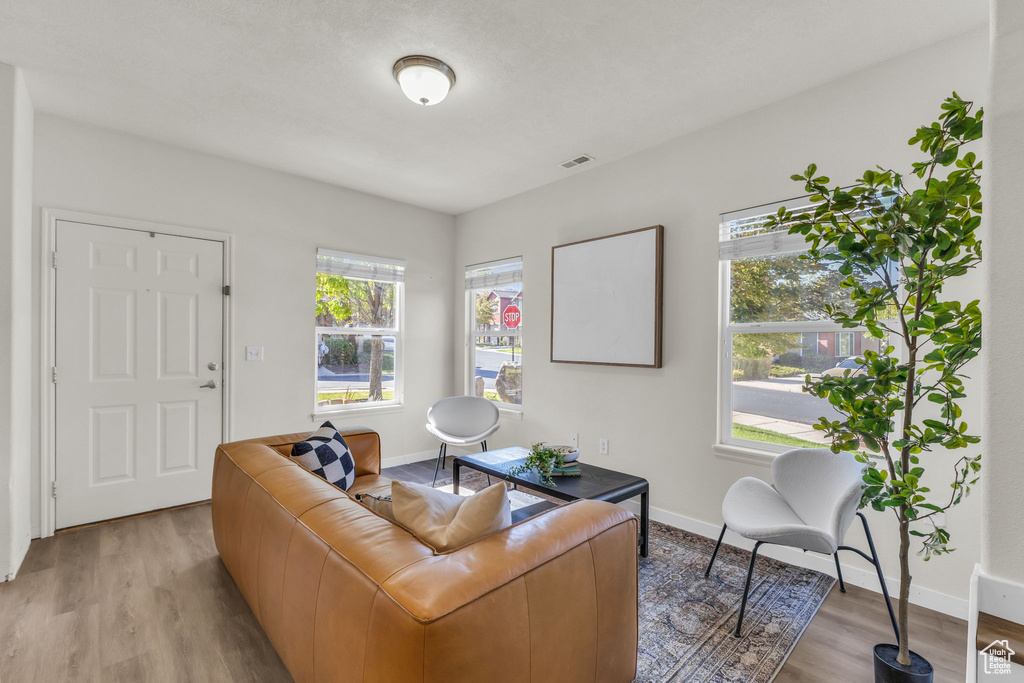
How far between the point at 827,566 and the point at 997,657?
1.91 m

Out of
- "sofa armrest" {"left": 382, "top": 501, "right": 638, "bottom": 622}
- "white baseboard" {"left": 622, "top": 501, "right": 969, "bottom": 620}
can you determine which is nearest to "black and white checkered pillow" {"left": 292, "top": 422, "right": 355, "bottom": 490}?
"sofa armrest" {"left": 382, "top": 501, "right": 638, "bottom": 622}

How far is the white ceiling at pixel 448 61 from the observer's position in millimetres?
1966

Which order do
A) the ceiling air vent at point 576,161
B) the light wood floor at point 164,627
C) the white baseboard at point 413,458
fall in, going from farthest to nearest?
the white baseboard at point 413,458, the ceiling air vent at point 576,161, the light wood floor at point 164,627

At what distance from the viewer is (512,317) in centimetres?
444

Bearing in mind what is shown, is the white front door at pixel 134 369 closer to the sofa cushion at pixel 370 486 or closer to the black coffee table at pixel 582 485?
the sofa cushion at pixel 370 486

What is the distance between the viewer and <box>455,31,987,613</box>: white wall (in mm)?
2182

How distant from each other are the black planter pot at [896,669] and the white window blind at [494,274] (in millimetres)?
3363

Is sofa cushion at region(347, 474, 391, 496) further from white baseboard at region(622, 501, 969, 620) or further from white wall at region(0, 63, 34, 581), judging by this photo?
white baseboard at region(622, 501, 969, 620)

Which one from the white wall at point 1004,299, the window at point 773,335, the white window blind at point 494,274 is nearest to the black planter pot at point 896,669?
the white wall at point 1004,299

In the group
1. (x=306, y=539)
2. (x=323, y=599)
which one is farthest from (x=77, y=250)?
(x=323, y=599)

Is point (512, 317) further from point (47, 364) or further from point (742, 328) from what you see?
point (47, 364)

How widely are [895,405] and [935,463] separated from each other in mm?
1131

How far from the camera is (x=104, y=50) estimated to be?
7.29 ft

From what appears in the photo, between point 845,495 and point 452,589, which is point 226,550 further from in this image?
point 845,495
